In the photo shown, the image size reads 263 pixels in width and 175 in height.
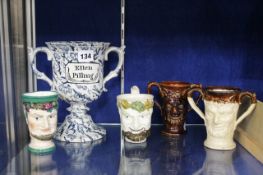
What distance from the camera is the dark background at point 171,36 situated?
877mm

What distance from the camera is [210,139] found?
0.74m

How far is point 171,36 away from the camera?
89 cm

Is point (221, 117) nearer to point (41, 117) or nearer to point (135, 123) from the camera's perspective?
point (135, 123)

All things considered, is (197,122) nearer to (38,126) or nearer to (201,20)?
(201,20)

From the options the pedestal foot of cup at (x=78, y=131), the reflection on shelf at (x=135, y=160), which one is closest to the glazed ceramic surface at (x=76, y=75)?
the pedestal foot of cup at (x=78, y=131)

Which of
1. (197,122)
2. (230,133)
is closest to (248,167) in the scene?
(230,133)

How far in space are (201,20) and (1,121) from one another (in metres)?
0.57

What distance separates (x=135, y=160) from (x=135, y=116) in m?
0.10

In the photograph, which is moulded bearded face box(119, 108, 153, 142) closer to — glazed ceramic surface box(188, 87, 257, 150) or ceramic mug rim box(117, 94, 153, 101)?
ceramic mug rim box(117, 94, 153, 101)

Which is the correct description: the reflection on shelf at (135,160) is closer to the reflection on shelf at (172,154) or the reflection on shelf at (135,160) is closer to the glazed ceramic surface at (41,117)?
the reflection on shelf at (172,154)

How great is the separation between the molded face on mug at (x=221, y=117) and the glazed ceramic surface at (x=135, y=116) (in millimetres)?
135

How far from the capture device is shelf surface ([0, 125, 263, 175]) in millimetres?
622

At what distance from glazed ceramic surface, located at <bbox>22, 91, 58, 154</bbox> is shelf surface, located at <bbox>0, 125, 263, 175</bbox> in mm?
27

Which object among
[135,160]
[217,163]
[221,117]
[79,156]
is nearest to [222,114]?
[221,117]
